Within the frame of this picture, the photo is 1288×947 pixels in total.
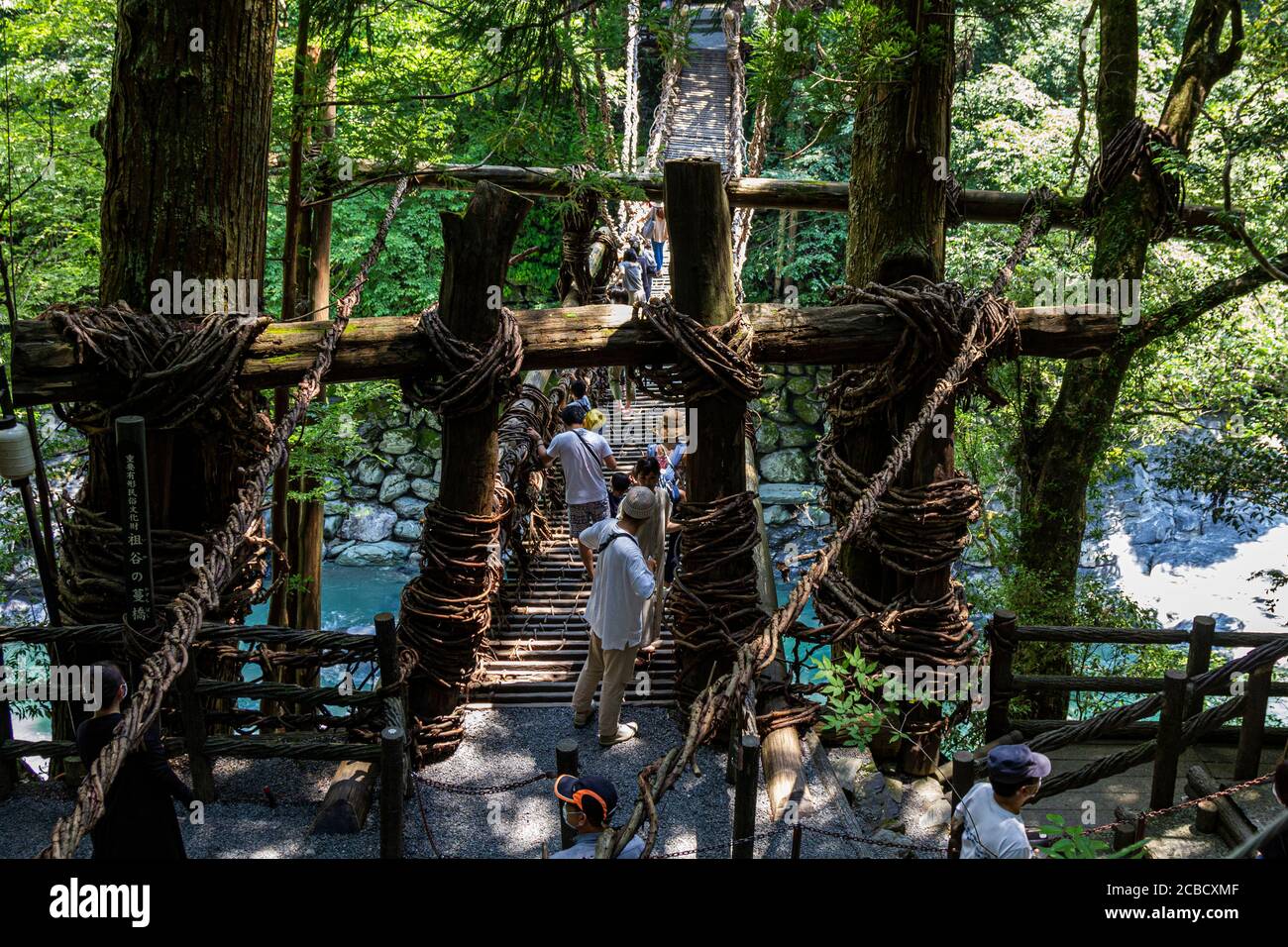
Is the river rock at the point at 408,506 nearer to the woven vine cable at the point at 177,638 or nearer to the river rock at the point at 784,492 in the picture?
the river rock at the point at 784,492

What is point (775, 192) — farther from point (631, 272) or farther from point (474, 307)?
point (474, 307)

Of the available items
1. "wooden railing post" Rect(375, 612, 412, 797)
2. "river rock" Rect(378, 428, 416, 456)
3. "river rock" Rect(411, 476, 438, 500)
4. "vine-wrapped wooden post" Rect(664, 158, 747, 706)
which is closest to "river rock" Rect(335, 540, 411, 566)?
"river rock" Rect(411, 476, 438, 500)

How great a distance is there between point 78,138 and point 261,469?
19.9 feet

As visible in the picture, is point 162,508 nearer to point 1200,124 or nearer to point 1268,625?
point 1200,124

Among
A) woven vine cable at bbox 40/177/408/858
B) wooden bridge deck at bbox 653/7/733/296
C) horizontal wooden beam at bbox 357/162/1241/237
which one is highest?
wooden bridge deck at bbox 653/7/733/296

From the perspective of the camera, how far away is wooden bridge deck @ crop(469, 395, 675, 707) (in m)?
4.33

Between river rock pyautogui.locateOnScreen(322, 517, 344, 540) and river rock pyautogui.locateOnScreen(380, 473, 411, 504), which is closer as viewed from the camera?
river rock pyautogui.locateOnScreen(322, 517, 344, 540)

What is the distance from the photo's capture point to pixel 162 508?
3.57 m

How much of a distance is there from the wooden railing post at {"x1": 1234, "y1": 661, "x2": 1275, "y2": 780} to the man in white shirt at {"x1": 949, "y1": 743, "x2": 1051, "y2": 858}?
6.00 feet

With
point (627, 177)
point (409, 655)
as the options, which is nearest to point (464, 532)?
point (409, 655)

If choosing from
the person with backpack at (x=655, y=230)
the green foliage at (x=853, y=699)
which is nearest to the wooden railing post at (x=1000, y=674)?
the green foliage at (x=853, y=699)

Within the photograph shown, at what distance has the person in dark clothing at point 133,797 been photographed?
2.68 m

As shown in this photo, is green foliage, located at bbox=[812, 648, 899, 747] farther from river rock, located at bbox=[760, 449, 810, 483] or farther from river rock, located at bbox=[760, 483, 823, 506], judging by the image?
river rock, located at bbox=[760, 449, 810, 483]

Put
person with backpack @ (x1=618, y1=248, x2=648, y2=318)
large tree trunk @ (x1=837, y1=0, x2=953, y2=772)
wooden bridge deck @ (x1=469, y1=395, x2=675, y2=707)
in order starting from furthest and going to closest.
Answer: person with backpack @ (x1=618, y1=248, x2=648, y2=318) < wooden bridge deck @ (x1=469, y1=395, x2=675, y2=707) < large tree trunk @ (x1=837, y1=0, x2=953, y2=772)
